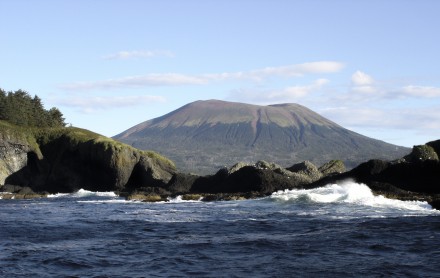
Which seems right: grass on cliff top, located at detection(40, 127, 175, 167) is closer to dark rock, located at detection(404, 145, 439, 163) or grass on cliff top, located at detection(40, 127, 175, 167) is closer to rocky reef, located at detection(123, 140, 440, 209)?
rocky reef, located at detection(123, 140, 440, 209)

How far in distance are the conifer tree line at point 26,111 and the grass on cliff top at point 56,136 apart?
539 centimetres

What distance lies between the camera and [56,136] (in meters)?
103

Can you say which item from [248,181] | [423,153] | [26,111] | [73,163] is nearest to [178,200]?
[248,181]

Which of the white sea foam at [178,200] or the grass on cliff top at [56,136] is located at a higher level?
the grass on cliff top at [56,136]

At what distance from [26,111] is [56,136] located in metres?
15.0

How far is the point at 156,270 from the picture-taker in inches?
842

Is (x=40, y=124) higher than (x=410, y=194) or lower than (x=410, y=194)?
higher

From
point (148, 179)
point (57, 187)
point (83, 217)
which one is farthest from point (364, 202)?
point (57, 187)

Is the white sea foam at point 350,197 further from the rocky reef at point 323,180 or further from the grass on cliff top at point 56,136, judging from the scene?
the grass on cliff top at point 56,136

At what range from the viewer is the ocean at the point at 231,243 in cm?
2136

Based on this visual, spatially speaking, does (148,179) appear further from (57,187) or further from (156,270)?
(156,270)

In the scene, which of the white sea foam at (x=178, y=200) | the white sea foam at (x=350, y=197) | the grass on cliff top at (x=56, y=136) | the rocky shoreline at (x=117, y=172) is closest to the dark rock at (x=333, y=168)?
the rocky shoreline at (x=117, y=172)

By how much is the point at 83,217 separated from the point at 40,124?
252ft

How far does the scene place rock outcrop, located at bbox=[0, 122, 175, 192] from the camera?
92125 mm
